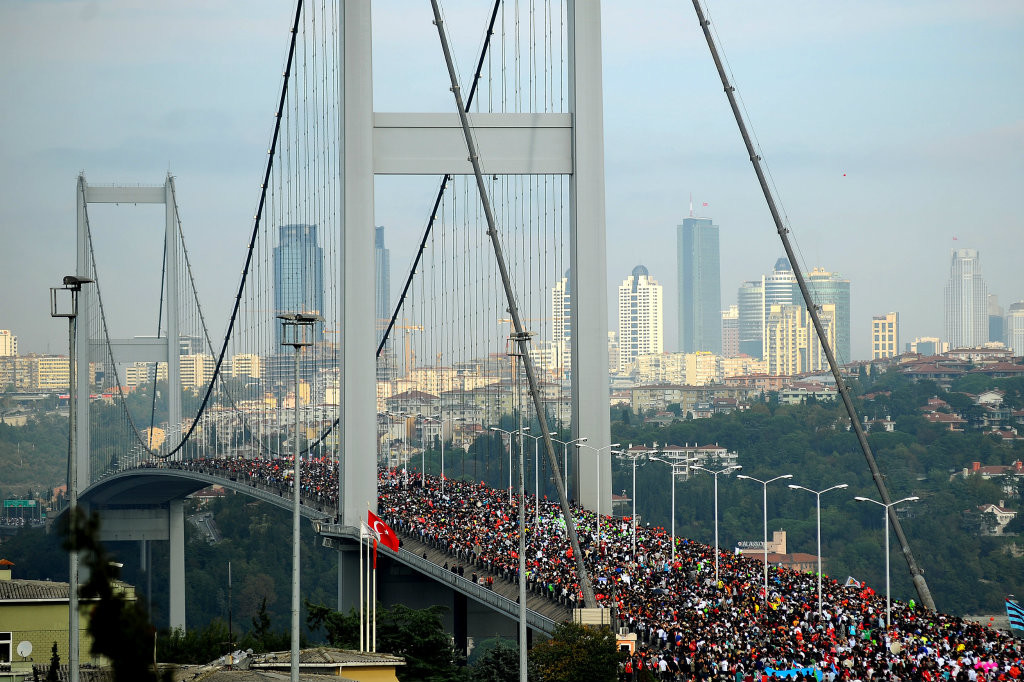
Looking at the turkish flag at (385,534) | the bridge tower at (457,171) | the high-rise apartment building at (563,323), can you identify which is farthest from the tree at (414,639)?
the high-rise apartment building at (563,323)

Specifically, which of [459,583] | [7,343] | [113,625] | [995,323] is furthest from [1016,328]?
[113,625]

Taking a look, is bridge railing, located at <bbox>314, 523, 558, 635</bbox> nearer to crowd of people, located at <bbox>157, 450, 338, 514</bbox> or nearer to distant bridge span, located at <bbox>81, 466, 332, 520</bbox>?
crowd of people, located at <bbox>157, 450, 338, 514</bbox>

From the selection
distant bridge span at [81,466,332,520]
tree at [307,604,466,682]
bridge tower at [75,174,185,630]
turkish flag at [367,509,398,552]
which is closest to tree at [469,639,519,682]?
tree at [307,604,466,682]

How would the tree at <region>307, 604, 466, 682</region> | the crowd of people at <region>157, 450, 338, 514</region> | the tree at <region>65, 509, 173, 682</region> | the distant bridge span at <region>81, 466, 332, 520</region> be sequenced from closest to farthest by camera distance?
the tree at <region>65, 509, 173, 682</region> < the tree at <region>307, 604, 466, 682</region> < the crowd of people at <region>157, 450, 338, 514</region> < the distant bridge span at <region>81, 466, 332, 520</region>

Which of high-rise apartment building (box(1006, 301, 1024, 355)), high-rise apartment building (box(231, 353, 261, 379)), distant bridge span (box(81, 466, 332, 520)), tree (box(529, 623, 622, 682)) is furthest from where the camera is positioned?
high-rise apartment building (box(1006, 301, 1024, 355))

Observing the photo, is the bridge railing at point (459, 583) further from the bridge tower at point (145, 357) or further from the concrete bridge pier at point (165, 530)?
the concrete bridge pier at point (165, 530)
